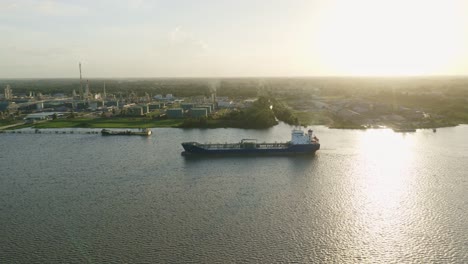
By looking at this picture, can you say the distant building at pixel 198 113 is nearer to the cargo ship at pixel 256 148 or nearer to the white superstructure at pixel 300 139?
the cargo ship at pixel 256 148

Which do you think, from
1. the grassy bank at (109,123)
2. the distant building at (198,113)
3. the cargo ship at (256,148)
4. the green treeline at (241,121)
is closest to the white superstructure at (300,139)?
the cargo ship at (256,148)

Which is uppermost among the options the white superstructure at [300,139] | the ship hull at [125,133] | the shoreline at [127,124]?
the white superstructure at [300,139]

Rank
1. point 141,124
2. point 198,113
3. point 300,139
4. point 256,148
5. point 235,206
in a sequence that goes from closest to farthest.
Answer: point 235,206, point 256,148, point 300,139, point 141,124, point 198,113

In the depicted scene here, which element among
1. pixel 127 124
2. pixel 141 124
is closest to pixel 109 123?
pixel 127 124

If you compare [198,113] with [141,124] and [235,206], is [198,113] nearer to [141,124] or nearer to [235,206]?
[141,124]

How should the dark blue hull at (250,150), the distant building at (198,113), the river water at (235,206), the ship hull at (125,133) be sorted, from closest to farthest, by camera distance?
the river water at (235,206)
the dark blue hull at (250,150)
the ship hull at (125,133)
the distant building at (198,113)

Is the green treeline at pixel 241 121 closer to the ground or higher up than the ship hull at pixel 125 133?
higher up

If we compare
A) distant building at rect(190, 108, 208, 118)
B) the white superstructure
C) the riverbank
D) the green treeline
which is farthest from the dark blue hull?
distant building at rect(190, 108, 208, 118)

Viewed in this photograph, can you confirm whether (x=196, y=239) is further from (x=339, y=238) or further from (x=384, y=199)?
(x=384, y=199)

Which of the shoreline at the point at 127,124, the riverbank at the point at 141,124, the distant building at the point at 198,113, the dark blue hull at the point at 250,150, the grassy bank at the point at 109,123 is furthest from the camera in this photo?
the distant building at the point at 198,113

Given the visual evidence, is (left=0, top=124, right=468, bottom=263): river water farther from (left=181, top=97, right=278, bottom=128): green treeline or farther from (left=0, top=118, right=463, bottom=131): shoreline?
(left=181, top=97, right=278, bottom=128): green treeline
